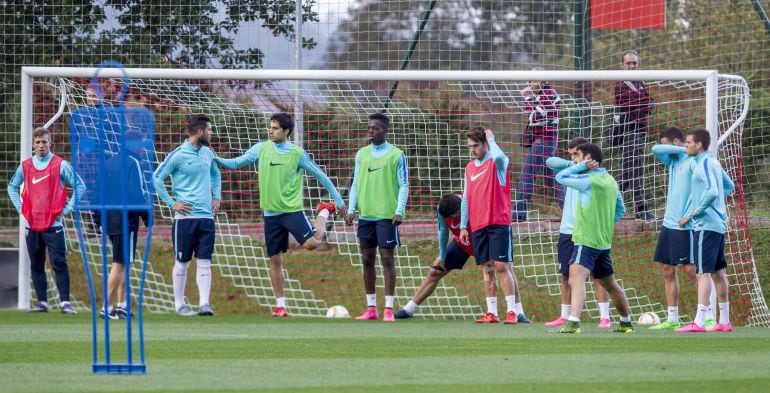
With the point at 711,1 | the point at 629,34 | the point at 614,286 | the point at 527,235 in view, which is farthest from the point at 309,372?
the point at 629,34

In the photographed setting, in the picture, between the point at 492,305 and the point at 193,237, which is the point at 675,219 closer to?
the point at 492,305

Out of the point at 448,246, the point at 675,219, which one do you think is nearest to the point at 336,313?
the point at 448,246

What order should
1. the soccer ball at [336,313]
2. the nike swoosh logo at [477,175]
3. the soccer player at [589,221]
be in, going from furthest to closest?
the soccer ball at [336,313] < the nike swoosh logo at [477,175] < the soccer player at [589,221]

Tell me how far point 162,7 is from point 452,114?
4.35m

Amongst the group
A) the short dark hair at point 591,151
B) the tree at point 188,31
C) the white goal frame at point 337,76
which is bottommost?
the short dark hair at point 591,151

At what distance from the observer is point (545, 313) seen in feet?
53.4

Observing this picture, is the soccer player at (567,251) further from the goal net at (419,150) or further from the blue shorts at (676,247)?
the goal net at (419,150)

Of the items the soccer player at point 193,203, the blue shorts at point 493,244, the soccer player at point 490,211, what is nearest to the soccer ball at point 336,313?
the soccer player at point 193,203

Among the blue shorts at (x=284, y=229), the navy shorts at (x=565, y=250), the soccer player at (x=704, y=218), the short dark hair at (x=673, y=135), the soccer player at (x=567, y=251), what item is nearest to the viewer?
the soccer player at (x=704, y=218)

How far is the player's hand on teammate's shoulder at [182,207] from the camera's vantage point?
44.7 ft

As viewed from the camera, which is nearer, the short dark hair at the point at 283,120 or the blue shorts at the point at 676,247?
the blue shorts at the point at 676,247

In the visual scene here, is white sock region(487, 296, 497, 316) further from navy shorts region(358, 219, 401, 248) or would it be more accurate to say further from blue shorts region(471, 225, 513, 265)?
navy shorts region(358, 219, 401, 248)

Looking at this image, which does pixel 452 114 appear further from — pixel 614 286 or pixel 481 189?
pixel 614 286

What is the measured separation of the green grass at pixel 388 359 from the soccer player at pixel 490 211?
93 cm
